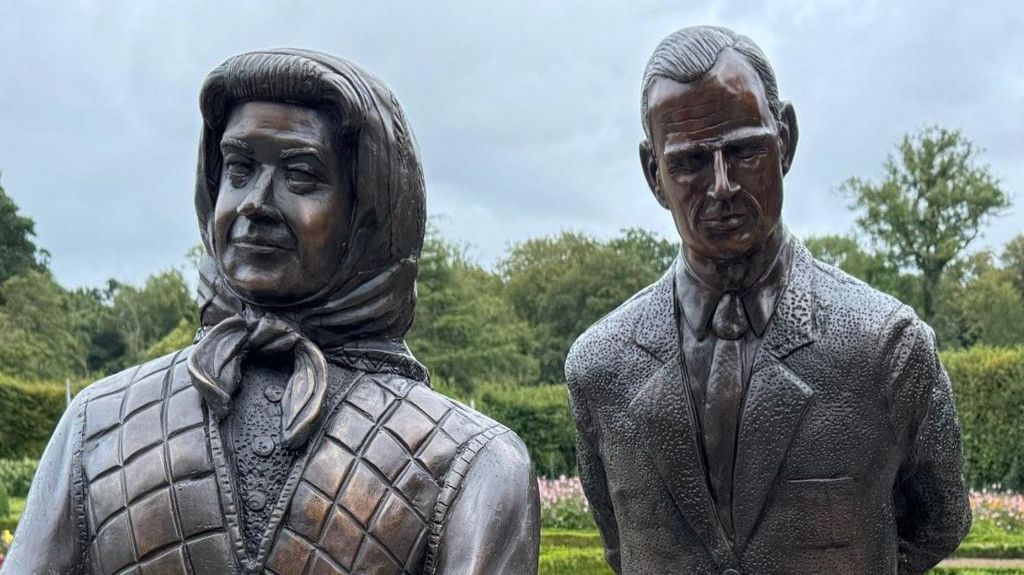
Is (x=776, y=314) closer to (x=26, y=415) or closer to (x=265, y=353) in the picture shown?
(x=265, y=353)

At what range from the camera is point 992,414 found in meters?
18.7

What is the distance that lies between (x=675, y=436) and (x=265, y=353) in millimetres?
1458

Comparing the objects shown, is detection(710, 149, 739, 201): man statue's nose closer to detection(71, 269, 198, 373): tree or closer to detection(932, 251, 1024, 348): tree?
detection(932, 251, 1024, 348): tree

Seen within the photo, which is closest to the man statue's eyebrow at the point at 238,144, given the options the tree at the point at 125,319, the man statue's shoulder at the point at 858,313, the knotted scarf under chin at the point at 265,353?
the knotted scarf under chin at the point at 265,353

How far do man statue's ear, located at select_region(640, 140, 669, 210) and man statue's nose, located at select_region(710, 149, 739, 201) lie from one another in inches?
10.5

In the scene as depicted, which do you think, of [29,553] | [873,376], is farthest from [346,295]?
[873,376]

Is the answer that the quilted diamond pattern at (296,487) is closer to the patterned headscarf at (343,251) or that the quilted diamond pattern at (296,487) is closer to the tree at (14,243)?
the patterned headscarf at (343,251)

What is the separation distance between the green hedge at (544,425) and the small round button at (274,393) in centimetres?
1815

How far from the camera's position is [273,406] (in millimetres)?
2551

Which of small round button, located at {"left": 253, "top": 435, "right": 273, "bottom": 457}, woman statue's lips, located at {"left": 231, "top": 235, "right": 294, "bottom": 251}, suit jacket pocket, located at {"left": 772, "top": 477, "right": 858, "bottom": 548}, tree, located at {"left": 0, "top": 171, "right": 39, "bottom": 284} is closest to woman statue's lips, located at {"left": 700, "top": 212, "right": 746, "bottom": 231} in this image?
suit jacket pocket, located at {"left": 772, "top": 477, "right": 858, "bottom": 548}

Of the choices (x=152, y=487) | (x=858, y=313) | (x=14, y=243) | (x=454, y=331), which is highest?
(x=14, y=243)

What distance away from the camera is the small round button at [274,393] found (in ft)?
8.38

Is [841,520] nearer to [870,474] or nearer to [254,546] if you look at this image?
[870,474]

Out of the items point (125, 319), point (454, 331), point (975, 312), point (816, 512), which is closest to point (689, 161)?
point (816, 512)
